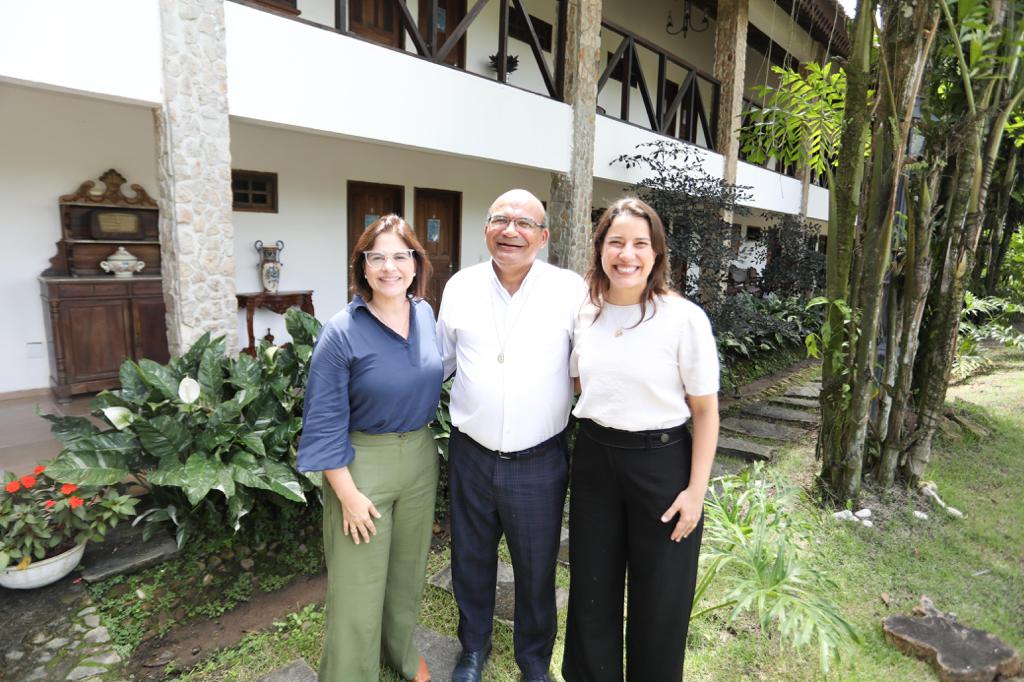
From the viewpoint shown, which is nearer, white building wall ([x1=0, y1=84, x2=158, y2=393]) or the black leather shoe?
the black leather shoe

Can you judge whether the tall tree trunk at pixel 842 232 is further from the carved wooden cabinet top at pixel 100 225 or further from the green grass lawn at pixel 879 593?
the carved wooden cabinet top at pixel 100 225

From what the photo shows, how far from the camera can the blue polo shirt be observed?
5.89ft

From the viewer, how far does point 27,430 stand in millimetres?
4508

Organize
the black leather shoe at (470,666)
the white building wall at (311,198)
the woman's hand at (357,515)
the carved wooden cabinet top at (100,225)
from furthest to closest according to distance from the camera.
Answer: the white building wall at (311,198)
the carved wooden cabinet top at (100,225)
the black leather shoe at (470,666)
the woman's hand at (357,515)

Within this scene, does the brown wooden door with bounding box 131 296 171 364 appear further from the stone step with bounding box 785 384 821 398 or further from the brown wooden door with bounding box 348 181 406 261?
the stone step with bounding box 785 384 821 398

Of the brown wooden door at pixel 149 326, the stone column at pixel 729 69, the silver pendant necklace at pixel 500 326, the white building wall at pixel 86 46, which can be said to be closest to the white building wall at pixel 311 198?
the brown wooden door at pixel 149 326

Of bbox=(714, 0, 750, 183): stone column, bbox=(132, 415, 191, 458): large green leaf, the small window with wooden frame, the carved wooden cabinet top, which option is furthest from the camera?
bbox=(714, 0, 750, 183): stone column

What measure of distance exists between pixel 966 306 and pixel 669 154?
378 cm

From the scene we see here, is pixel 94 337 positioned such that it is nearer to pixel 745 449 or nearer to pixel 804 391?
pixel 745 449

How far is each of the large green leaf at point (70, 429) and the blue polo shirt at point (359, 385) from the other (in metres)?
1.86

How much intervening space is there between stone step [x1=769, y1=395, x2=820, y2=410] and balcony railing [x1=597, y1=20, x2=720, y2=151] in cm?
414

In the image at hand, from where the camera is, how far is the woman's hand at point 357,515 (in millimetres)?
1838

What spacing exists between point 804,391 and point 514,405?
6.24 metres

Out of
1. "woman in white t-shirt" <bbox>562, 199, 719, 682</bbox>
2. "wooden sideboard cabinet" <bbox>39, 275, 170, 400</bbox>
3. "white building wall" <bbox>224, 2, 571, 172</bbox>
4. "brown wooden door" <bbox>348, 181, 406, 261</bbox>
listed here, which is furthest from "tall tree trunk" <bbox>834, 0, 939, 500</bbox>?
"wooden sideboard cabinet" <bbox>39, 275, 170, 400</bbox>
